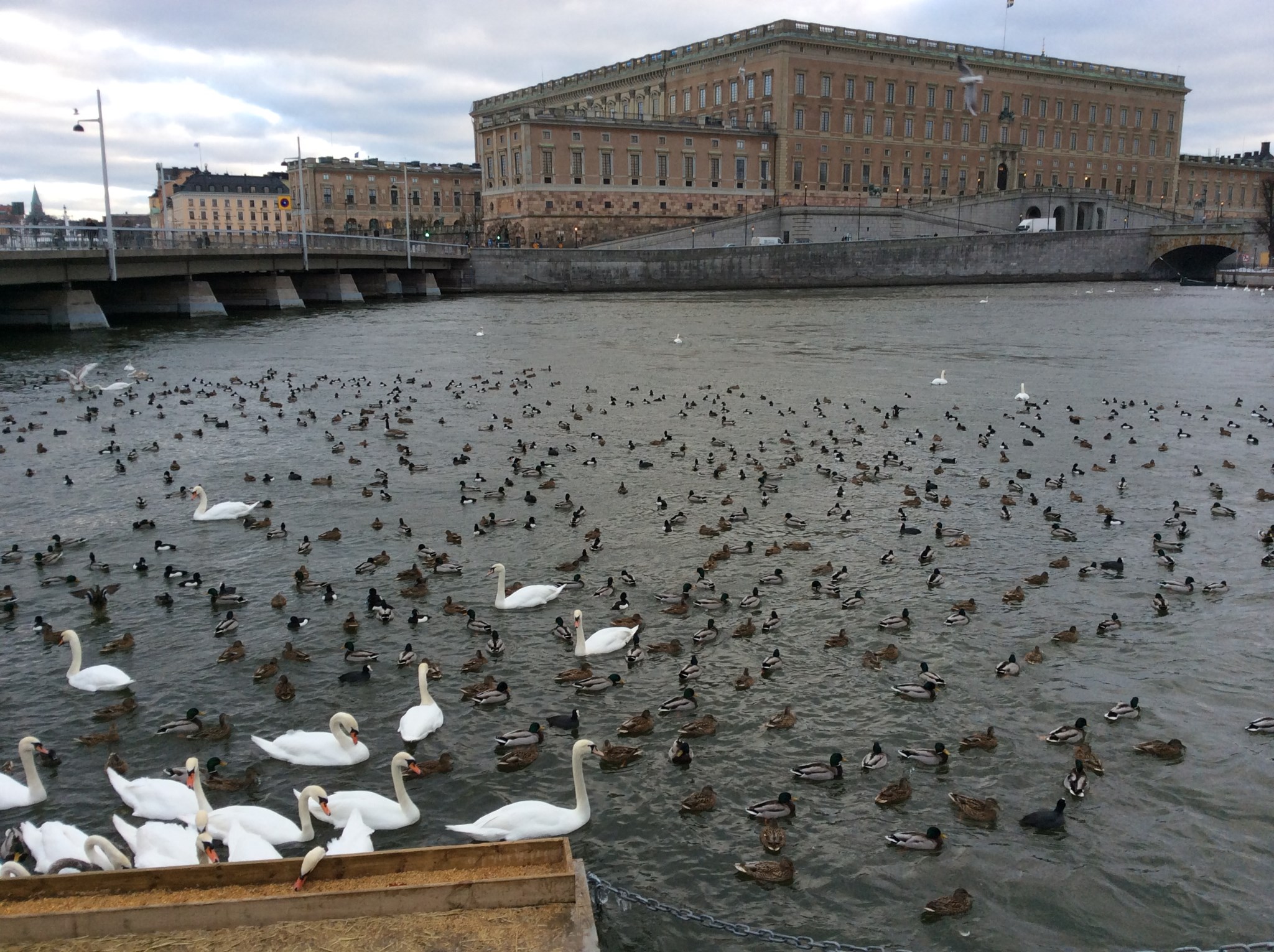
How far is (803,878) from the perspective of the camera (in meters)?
8.68

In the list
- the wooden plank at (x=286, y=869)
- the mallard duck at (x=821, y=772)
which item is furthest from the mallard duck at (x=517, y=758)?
the wooden plank at (x=286, y=869)

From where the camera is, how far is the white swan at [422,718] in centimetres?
1073

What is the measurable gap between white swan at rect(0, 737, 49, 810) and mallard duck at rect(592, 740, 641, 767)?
522 cm

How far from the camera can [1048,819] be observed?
925cm

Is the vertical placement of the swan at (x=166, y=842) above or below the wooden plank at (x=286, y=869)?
below

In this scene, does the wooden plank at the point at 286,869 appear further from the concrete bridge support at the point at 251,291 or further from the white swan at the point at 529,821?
the concrete bridge support at the point at 251,291

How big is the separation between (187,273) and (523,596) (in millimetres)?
46832

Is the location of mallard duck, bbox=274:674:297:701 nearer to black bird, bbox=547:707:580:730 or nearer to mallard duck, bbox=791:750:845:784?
black bird, bbox=547:707:580:730

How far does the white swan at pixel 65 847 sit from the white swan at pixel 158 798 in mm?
529

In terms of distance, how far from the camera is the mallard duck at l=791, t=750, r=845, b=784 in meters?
10.0

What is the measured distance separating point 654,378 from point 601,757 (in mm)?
26937

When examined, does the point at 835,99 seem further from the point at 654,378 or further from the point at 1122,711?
the point at 1122,711

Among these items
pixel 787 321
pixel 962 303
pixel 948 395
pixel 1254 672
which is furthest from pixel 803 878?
pixel 962 303

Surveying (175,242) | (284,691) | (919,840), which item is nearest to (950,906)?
(919,840)
